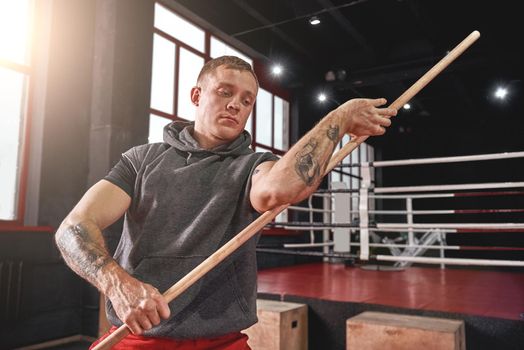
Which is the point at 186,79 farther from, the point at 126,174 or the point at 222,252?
the point at 222,252

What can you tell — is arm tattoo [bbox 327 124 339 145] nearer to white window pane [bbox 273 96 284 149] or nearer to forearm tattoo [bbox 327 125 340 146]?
forearm tattoo [bbox 327 125 340 146]

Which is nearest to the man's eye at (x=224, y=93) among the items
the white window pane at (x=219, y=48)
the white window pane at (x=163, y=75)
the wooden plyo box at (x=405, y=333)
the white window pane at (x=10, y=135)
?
the wooden plyo box at (x=405, y=333)

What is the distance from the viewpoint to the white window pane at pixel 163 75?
525 cm

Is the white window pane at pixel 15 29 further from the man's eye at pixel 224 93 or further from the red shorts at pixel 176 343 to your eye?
the red shorts at pixel 176 343

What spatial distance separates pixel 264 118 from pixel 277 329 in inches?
225

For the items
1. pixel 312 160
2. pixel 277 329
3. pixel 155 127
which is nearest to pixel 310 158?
pixel 312 160

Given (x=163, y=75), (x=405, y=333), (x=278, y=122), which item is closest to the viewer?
(x=405, y=333)

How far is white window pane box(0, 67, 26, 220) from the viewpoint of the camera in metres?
3.49

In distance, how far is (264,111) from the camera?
766 cm

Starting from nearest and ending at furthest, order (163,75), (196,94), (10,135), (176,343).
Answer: (176,343), (196,94), (10,135), (163,75)

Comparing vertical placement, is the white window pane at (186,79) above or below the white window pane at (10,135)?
above

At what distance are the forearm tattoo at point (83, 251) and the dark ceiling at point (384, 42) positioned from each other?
5.20 metres

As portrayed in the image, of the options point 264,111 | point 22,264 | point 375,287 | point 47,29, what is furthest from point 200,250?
point 264,111

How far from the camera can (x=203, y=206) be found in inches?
47.4
